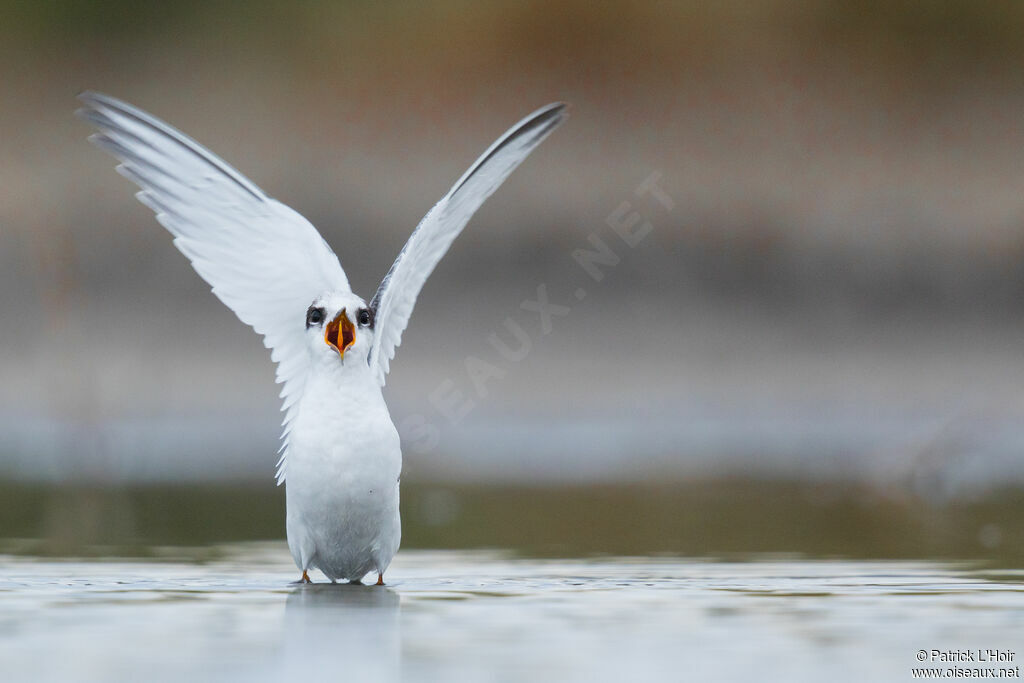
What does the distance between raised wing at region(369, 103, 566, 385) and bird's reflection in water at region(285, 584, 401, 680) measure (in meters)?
1.55

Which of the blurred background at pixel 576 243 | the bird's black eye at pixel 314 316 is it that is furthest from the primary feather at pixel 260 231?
the blurred background at pixel 576 243

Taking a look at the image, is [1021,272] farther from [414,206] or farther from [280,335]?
[280,335]

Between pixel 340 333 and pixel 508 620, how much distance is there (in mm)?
2262

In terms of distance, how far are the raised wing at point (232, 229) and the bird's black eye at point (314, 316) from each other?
1.30 feet

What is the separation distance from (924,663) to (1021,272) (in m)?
20.9

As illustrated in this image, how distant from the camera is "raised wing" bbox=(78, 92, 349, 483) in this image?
11055 millimetres

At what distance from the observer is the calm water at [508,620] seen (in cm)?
757

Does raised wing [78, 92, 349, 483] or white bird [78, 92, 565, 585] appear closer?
white bird [78, 92, 565, 585]

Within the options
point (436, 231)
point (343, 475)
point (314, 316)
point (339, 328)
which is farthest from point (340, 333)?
point (436, 231)

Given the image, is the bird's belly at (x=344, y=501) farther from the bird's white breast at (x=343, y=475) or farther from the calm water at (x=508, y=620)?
the calm water at (x=508, y=620)

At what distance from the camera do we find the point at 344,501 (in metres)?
10.2

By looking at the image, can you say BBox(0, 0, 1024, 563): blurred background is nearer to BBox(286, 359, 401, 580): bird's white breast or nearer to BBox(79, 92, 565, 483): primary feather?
BBox(79, 92, 565, 483): primary feather

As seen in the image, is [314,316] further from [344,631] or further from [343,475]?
[344,631]

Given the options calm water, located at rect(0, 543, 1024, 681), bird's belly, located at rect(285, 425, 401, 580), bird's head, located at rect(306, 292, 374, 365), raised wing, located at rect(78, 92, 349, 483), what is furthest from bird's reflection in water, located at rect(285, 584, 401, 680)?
raised wing, located at rect(78, 92, 349, 483)
